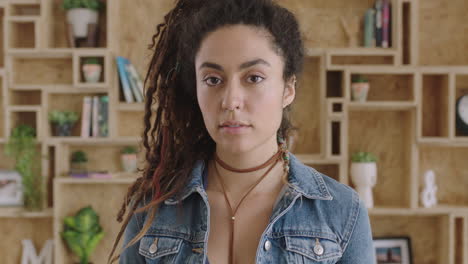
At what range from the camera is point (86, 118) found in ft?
9.08

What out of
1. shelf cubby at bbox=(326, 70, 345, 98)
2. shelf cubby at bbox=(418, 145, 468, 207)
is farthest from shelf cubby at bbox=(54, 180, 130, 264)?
shelf cubby at bbox=(418, 145, 468, 207)

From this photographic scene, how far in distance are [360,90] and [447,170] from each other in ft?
2.39

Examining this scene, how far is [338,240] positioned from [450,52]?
85.3 inches

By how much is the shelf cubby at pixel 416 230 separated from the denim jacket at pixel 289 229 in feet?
6.23

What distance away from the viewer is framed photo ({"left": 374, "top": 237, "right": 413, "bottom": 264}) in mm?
2826

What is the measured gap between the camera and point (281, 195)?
1.10 meters

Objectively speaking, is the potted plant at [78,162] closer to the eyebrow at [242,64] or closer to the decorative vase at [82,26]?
the decorative vase at [82,26]

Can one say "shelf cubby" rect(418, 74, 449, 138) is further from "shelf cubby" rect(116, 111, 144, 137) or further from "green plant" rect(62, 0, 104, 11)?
"green plant" rect(62, 0, 104, 11)

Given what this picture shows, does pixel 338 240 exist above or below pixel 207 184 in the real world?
below

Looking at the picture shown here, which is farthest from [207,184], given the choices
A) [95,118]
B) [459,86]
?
[459,86]

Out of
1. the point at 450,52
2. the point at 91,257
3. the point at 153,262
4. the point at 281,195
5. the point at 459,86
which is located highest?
the point at 450,52

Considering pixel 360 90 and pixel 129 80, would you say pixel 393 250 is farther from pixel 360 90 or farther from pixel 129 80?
pixel 129 80

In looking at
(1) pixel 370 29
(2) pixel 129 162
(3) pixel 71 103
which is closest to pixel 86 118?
(3) pixel 71 103

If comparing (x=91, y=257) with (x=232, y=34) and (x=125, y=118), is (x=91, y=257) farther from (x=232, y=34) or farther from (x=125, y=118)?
(x=232, y=34)
